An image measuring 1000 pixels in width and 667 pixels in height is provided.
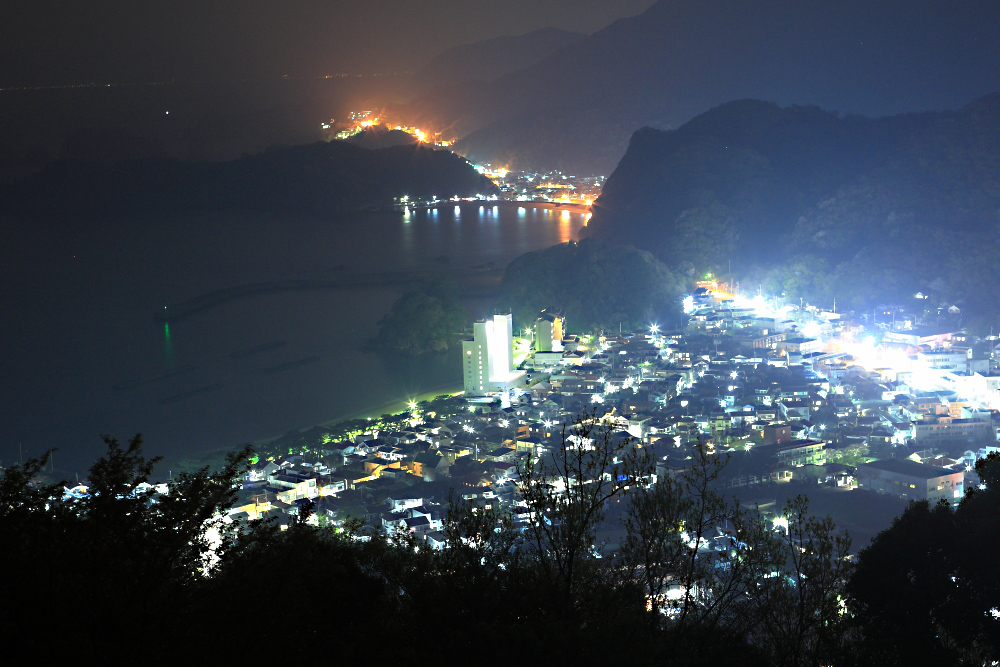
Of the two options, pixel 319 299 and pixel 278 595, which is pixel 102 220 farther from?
pixel 278 595

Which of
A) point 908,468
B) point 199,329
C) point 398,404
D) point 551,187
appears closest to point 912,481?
point 908,468

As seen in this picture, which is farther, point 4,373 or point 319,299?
point 319,299

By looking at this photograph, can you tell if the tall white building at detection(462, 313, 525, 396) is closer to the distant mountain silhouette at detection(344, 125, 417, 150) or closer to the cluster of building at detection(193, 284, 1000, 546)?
the cluster of building at detection(193, 284, 1000, 546)

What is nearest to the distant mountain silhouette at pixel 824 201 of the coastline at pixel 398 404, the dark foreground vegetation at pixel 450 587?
the coastline at pixel 398 404

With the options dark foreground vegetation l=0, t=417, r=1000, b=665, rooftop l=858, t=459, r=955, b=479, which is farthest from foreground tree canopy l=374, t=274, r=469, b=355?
dark foreground vegetation l=0, t=417, r=1000, b=665

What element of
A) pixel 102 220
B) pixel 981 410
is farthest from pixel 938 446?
pixel 102 220
